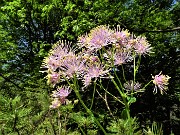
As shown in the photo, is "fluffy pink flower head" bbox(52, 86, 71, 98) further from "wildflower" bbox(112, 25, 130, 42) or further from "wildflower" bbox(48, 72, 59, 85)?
"wildflower" bbox(112, 25, 130, 42)

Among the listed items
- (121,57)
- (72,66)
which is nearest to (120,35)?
(121,57)

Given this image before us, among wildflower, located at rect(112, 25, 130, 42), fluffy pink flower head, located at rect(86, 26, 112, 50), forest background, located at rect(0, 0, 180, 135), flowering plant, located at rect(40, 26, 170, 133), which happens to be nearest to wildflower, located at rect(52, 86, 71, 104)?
flowering plant, located at rect(40, 26, 170, 133)

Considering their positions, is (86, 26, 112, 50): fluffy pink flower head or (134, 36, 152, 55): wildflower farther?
(134, 36, 152, 55): wildflower

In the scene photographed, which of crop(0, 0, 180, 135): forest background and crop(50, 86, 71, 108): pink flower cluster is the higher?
crop(50, 86, 71, 108): pink flower cluster

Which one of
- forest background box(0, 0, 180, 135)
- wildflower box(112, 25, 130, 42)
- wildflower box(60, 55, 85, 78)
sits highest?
wildflower box(112, 25, 130, 42)

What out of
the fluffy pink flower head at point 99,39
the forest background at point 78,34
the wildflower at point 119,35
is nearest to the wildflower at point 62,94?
the fluffy pink flower head at point 99,39

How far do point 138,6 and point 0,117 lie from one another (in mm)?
14834

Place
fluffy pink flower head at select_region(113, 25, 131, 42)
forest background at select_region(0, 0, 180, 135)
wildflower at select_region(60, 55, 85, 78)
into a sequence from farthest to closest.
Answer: forest background at select_region(0, 0, 180, 135), fluffy pink flower head at select_region(113, 25, 131, 42), wildflower at select_region(60, 55, 85, 78)

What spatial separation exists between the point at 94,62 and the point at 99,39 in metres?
0.12

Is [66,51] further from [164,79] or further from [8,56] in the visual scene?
[8,56]

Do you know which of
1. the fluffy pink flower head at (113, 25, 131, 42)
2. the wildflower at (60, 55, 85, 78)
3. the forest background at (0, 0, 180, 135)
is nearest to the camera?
the wildflower at (60, 55, 85, 78)

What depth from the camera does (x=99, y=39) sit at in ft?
5.49

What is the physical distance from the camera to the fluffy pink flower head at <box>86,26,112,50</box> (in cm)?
167

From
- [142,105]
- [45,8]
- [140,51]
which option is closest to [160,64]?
[142,105]
